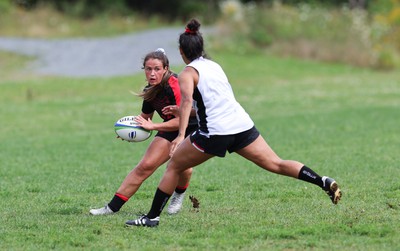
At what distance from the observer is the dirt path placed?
31.8m

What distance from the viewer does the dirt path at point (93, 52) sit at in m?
31.8

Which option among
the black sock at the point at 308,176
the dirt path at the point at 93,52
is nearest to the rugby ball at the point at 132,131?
the black sock at the point at 308,176

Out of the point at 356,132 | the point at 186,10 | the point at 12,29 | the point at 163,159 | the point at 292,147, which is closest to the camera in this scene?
the point at 163,159

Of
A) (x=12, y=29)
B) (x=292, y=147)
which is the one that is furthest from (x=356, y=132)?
(x=12, y=29)

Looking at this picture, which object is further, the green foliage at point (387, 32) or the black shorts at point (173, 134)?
the green foliage at point (387, 32)

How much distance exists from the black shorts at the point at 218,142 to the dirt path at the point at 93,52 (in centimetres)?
2346

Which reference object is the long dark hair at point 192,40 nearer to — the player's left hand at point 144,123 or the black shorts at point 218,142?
the black shorts at point 218,142

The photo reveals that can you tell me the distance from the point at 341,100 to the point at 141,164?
17279 millimetres

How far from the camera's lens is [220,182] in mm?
10859

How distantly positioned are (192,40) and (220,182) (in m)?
3.74

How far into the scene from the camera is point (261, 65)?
108 feet

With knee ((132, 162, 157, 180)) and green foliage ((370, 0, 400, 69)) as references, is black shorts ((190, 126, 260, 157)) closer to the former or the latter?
knee ((132, 162, 157, 180))

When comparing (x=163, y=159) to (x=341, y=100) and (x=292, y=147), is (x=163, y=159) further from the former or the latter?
(x=341, y=100)

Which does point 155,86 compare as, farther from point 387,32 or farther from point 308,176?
point 387,32
